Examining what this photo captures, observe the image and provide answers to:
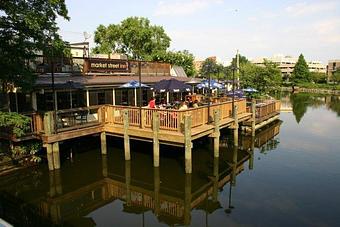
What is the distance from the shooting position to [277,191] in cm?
1376

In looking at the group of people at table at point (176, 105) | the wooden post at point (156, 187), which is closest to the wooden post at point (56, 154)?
the wooden post at point (156, 187)

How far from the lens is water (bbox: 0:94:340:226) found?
11.5m

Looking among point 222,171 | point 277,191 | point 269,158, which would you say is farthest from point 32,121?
point 269,158

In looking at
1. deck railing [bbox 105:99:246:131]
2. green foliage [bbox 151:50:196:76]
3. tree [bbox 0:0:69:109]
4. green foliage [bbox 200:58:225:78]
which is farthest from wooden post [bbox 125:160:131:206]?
green foliage [bbox 151:50:196:76]

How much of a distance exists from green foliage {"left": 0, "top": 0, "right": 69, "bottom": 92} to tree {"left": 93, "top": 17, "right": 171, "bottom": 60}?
3656 centimetres

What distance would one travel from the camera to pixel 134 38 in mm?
50938

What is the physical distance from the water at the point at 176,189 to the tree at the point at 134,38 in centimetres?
3312

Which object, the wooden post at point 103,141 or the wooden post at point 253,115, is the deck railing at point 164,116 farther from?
the wooden post at point 253,115

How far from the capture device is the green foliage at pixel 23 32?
11.6 metres

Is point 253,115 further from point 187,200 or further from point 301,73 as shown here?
point 301,73

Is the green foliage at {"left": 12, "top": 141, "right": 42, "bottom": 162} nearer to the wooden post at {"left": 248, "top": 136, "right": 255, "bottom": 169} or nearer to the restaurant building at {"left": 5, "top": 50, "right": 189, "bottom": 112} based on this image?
the restaurant building at {"left": 5, "top": 50, "right": 189, "bottom": 112}

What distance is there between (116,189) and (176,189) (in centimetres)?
286

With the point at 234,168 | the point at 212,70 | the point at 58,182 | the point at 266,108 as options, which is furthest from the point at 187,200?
the point at 266,108

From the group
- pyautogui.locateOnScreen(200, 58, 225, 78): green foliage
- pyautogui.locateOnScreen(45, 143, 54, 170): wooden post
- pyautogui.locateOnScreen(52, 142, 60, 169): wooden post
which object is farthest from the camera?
pyautogui.locateOnScreen(200, 58, 225, 78): green foliage
